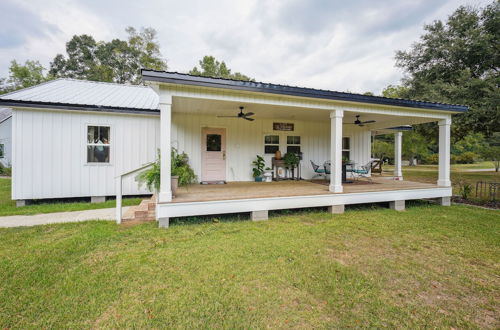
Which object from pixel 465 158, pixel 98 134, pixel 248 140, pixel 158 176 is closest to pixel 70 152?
pixel 98 134

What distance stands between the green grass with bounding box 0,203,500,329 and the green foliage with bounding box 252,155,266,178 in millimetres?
3514

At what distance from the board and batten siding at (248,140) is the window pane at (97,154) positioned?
6.42 ft

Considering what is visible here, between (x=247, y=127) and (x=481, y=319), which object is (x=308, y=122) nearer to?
(x=247, y=127)

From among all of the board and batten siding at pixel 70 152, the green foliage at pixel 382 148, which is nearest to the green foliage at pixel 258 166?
the board and batten siding at pixel 70 152

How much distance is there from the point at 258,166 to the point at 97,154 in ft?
16.6

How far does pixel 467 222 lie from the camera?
482 cm

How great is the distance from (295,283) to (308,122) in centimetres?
718

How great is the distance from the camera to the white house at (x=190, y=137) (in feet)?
14.7

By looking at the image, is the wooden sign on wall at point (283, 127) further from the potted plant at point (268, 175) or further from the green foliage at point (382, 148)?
the green foliage at point (382, 148)

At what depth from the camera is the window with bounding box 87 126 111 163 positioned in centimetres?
631

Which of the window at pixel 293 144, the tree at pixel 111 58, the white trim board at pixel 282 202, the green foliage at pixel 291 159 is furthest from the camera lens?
the tree at pixel 111 58

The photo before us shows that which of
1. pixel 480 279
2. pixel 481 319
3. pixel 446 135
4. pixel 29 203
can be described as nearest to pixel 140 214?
pixel 29 203

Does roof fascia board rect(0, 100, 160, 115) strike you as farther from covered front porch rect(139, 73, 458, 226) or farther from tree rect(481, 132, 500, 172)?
tree rect(481, 132, 500, 172)

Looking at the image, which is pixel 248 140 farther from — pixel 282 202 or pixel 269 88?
pixel 282 202
